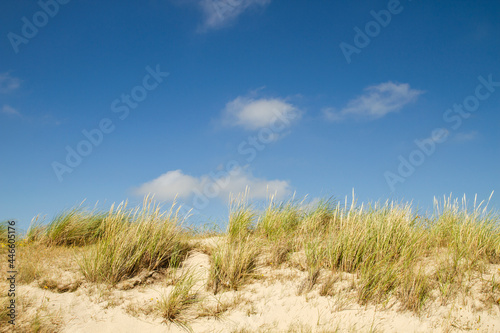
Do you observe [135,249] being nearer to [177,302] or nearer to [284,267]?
[177,302]

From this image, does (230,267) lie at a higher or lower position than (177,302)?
higher

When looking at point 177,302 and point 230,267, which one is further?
point 230,267

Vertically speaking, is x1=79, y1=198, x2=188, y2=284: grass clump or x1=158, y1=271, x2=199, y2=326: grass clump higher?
x1=79, y1=198, x2=188, y2=284: grass clump

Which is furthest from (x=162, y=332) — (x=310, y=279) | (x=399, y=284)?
(x=399, y=284)

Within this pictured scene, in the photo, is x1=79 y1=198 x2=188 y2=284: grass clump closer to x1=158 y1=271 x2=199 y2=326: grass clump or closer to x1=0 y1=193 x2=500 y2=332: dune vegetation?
x1=0 y1=193 x2=500 y2=332: dune vegetation

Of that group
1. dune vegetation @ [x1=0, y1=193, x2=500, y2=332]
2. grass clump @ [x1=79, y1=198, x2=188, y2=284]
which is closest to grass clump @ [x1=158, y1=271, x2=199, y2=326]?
dune vegetation @ [x1=0, y1=193, x2=500, y2=332]

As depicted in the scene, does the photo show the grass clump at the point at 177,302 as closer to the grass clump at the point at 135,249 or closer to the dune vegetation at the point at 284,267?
the dune vegetation at the point at 284,267

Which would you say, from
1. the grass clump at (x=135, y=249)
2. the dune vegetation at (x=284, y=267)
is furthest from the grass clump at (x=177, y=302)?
the grass clump at (x=135, y=249)

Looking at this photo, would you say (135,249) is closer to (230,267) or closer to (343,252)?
(230,267)

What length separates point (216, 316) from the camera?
17.1 feet

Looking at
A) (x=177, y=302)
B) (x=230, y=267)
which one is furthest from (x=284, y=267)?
(x=177, y=302)

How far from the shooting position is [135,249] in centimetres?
638

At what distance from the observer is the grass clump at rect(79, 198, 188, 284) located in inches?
233

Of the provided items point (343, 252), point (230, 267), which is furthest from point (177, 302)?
point (343, 252)
